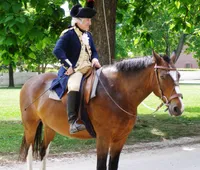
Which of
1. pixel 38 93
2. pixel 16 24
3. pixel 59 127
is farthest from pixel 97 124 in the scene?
pixel 16 24

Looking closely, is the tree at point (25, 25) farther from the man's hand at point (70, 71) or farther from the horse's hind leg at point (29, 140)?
the man's hand at point (70, 71)

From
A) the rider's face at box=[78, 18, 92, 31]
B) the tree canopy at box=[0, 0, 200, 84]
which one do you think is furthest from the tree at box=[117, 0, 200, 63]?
the rider's face at box=[78, 18, 92, 31]

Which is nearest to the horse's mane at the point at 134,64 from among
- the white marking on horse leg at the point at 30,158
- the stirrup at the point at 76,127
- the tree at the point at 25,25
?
the stirrup at the point at 76,127

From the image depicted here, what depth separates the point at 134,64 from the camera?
4758 mm

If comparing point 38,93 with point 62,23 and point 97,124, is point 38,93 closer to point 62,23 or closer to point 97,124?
point 97,124

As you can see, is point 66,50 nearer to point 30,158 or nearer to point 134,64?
point 134,64

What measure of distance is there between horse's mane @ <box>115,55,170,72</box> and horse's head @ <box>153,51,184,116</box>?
18 cm

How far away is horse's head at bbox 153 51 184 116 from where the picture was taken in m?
4.29

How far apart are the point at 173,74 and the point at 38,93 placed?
242 centimetres

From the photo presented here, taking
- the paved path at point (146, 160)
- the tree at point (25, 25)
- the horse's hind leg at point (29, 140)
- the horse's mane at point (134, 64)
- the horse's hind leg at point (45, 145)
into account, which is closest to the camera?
the horse's mane at point (134, 64)

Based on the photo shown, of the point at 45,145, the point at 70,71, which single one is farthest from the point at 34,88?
the point at 70,71

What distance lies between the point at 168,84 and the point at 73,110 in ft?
4.12

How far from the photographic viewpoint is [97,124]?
4750 mm

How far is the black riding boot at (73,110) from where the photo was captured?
15.5ft
